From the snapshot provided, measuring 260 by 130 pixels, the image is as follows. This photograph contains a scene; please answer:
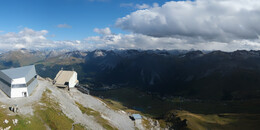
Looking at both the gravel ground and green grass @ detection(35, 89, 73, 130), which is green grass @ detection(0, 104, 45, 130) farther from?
the gravel ground

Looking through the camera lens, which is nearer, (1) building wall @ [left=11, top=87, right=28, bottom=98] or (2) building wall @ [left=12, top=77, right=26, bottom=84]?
(1) building wall @ [left=11, top=87, right=28, bottom=98]

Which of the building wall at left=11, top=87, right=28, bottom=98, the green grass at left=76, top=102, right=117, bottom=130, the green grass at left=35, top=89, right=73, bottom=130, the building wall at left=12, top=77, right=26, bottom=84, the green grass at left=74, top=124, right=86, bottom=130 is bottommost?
the green grass at left=76, top=102, right=117, bottom=130

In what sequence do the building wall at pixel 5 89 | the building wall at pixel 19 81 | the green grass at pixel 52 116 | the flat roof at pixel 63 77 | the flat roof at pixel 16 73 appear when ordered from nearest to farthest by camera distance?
the green grass at pixel 52 116 → the building wall at pixel 5 89 → the building wall at pixel 19 81 → the flat roof at pixel 16 73 → the flat roof at pixel 63 77

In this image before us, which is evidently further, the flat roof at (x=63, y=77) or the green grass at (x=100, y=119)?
the flat roof at (x=63, y=77)

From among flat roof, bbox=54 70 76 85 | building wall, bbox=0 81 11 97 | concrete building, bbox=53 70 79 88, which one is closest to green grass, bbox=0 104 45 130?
building wall, bbox=0 81 11 97

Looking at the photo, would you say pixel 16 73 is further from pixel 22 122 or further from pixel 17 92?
pixel 22 122

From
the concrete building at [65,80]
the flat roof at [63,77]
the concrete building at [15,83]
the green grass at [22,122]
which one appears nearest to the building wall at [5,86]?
the concrete building at [15,83]

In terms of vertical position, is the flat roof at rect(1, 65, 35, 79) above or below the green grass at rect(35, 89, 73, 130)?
above

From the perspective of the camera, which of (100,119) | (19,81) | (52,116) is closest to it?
(52,116)

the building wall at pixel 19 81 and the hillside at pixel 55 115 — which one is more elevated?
the building wall at pixel 19 81

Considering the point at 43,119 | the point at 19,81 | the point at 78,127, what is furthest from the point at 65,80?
the point at 43,119

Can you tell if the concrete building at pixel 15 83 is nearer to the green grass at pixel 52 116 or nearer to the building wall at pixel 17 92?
the building wall at pixel 17 92
